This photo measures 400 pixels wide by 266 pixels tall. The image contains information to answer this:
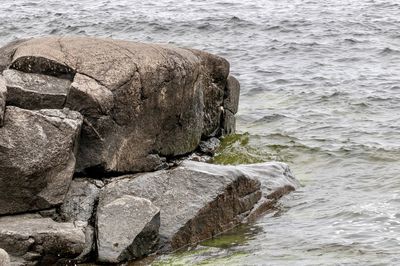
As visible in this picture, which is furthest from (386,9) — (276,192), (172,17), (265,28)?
(276,192)

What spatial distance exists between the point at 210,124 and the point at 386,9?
1737 cm

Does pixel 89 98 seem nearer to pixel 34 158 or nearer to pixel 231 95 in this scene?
pixel 34 158

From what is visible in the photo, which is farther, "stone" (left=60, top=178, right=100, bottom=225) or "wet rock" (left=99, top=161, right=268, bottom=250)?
"wet rock" (left=99, top=161, right=268, bottom=250)

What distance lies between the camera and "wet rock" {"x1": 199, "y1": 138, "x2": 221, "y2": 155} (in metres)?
16.0

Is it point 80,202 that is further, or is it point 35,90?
point 35,90

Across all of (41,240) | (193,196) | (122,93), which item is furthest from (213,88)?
(41,240)

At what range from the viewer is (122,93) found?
1268cm

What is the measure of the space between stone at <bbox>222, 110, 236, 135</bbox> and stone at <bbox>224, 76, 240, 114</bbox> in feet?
0.37

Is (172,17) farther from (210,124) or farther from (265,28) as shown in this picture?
(210,124)

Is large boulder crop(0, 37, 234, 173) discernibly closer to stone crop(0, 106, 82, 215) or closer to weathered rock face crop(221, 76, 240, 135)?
stone crop(0, 106, 82, 215)

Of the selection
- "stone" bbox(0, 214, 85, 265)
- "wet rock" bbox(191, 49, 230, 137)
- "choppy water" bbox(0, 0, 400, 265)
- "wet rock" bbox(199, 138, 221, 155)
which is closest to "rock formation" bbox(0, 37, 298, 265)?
"stone" bbox(0, 214, 85, 265)

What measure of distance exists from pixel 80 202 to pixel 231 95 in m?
6.49

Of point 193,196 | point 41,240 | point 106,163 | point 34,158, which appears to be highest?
point 34,158

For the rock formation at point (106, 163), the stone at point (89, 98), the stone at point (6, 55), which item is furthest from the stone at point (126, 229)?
the stone at point (6, 55)
